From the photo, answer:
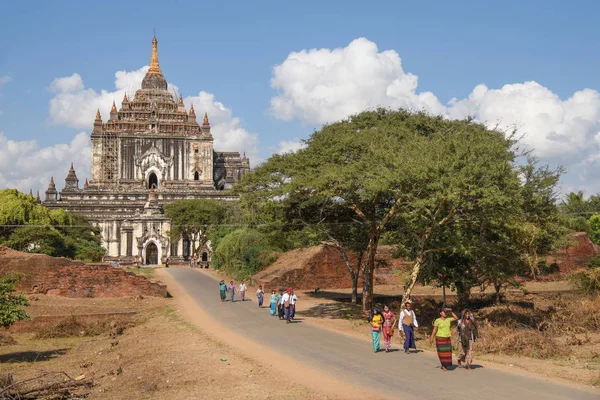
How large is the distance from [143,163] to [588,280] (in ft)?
218

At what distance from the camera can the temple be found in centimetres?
7862

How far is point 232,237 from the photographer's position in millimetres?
44375

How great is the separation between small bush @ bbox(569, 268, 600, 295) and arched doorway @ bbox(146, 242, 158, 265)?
45.8 metres

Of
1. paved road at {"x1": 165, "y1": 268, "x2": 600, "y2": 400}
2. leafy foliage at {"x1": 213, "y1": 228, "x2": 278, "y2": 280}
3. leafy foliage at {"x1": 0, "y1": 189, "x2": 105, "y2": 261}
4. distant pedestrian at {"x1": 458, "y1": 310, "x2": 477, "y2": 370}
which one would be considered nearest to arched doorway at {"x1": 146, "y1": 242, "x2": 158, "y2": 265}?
leafy foliage at {"x1": 0, "y1": 189, "x2": 105, "y2": 261}

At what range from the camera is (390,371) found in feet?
45.0

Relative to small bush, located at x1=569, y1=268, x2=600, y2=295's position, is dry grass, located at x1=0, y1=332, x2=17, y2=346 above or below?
below

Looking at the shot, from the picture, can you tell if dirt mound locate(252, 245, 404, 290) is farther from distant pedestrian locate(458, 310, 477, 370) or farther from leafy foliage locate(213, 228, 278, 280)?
distant pedestrian locate(458, 310, 477, 370)

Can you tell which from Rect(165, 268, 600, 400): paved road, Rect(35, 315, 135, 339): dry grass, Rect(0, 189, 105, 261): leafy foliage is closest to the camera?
Rect(165, 268, 600, 400): paved road

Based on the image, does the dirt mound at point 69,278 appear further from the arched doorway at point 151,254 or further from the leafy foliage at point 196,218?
the arched doorway at point 151,254

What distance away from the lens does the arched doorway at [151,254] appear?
65.8 meters

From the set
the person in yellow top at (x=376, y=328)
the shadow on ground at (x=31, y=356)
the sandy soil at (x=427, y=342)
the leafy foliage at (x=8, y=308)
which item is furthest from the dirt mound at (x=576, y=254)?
the leafy foliage at (x=8, y=308)

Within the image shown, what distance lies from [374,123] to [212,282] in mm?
17740

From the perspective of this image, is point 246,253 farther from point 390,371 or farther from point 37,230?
point 390,371

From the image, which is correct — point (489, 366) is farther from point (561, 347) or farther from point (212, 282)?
point (212, 282)
